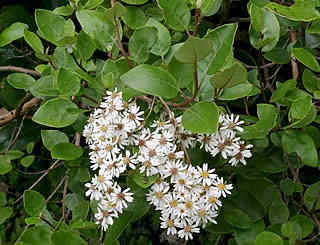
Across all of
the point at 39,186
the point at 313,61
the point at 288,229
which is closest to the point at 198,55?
the point at 313,61

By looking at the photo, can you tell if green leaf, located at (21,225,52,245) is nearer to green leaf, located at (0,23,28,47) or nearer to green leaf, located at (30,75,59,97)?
green leaf, located at (30,75,59,97)

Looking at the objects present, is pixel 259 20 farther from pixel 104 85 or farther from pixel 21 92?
pixel 21 92

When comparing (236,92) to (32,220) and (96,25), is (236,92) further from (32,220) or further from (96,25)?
(32,220)

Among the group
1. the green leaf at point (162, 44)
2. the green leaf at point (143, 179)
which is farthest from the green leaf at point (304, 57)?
the green leaf at point (143, 179)

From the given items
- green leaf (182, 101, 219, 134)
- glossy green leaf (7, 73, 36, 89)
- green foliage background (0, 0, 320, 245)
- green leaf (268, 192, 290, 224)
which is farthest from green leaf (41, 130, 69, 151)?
green leaf (268, 192, 290, 224)

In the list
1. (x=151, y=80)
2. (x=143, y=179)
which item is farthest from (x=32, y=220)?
(x=151, y=80)
